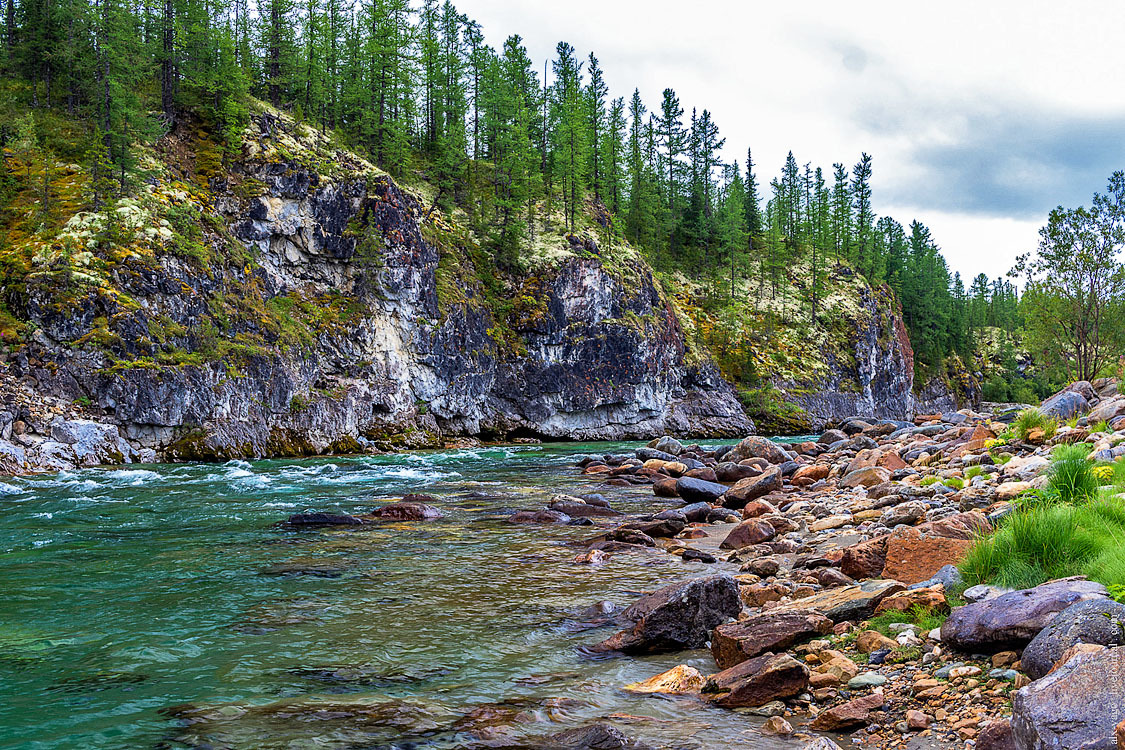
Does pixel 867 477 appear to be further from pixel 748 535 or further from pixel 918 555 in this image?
pixel 918 555

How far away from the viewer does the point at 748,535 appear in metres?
12.0

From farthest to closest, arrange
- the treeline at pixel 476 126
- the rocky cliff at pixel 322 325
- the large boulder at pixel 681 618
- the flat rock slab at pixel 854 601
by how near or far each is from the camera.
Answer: the treeline at pixel 476 126, the rocky cliff at pixel 322 325, the large boulder at pixel 681 618, the flat rock slab at pixel 854 601

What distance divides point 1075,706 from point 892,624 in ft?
9.36

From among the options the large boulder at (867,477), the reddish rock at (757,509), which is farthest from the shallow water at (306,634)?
the large boulder at (867,477)

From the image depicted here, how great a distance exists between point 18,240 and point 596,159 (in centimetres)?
6207

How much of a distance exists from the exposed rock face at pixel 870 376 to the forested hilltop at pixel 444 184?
0.71m

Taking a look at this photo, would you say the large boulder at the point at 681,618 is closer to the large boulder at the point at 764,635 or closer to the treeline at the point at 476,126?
the large boulder at the point at 764,635

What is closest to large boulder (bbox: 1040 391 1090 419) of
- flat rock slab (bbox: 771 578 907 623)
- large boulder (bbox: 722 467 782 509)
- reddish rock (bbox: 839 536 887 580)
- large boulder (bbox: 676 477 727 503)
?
large boulder (bbox: 722 467 782 509)

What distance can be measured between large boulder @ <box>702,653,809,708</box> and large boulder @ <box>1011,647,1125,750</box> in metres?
2.00

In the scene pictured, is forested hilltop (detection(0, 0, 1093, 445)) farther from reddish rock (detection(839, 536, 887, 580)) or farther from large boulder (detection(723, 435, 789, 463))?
reddish rock (detection(839, 536, 887, 580))

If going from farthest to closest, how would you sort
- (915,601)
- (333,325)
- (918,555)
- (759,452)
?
(333,325), (759,452), (918,555), (915,601)

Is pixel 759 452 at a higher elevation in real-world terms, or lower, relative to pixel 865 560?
lower

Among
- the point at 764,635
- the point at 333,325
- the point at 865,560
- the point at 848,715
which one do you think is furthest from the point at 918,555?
the point at 333,325

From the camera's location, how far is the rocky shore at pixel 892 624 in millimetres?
4090
